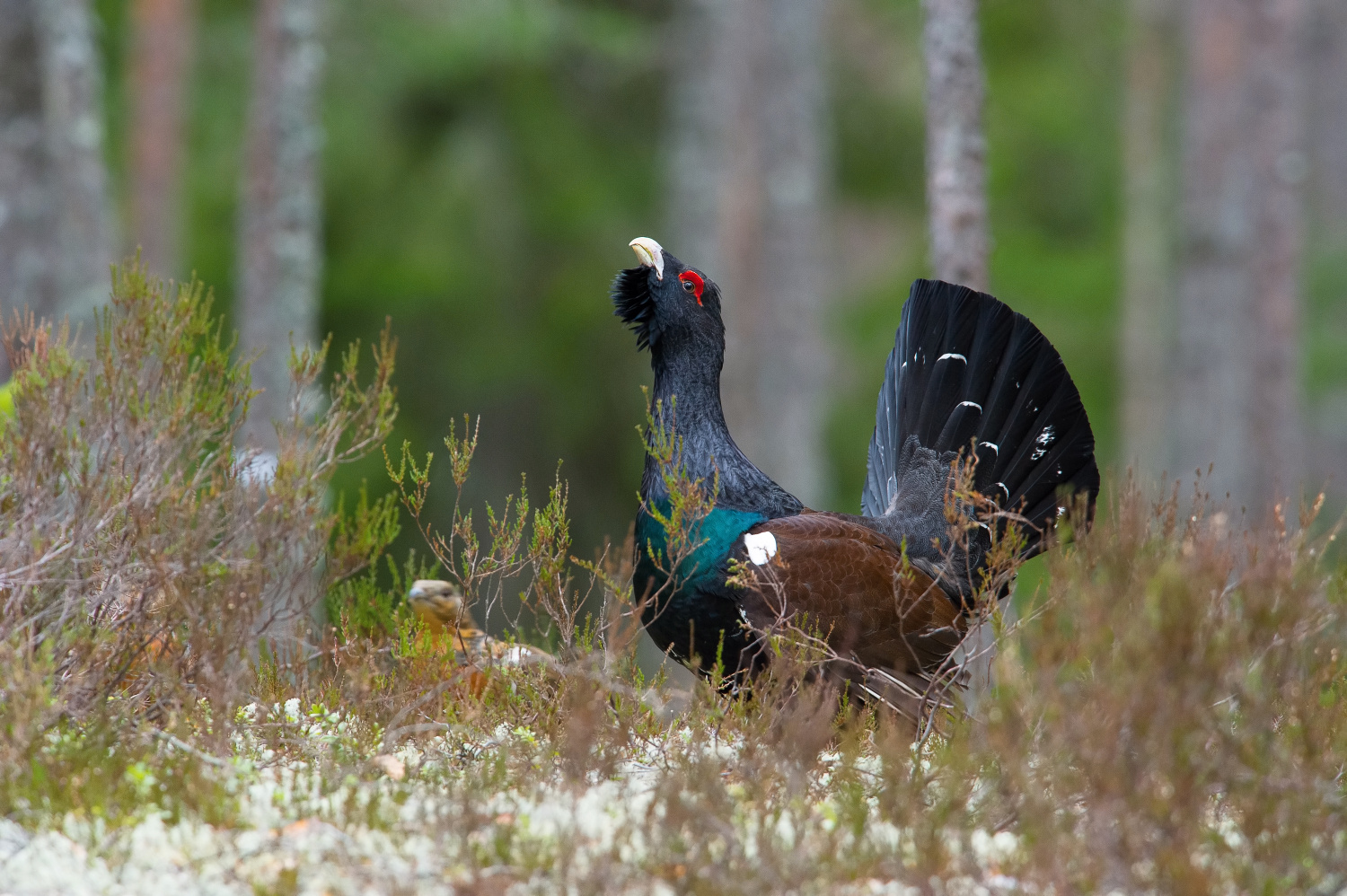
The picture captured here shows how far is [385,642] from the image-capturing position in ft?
15.6

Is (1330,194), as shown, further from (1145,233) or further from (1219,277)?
(1219,277)

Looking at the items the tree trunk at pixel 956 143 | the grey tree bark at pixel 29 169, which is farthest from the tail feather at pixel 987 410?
the grey tree bark at pixel 29 169

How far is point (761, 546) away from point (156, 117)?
9897 mm

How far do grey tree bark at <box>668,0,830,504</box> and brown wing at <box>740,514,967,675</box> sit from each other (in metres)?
7.75

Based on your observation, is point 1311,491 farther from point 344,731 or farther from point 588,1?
point 344,731

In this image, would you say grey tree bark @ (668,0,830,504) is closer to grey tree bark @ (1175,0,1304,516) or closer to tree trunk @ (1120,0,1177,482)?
grey tree bark @ (1175,0,1304,516)

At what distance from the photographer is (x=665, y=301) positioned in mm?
5016

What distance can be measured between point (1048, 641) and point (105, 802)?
2236 mm

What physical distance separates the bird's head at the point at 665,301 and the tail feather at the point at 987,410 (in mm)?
809

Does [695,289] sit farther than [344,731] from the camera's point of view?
Yes

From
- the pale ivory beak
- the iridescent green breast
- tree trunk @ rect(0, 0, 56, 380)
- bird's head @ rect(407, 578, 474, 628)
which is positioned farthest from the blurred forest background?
the iridescent green breast

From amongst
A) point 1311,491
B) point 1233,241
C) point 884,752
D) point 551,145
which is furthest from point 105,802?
point 1311,491

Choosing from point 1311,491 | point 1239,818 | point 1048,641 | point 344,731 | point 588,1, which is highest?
point 588,1

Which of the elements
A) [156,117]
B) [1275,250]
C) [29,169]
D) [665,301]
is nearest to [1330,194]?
[1275,250]
